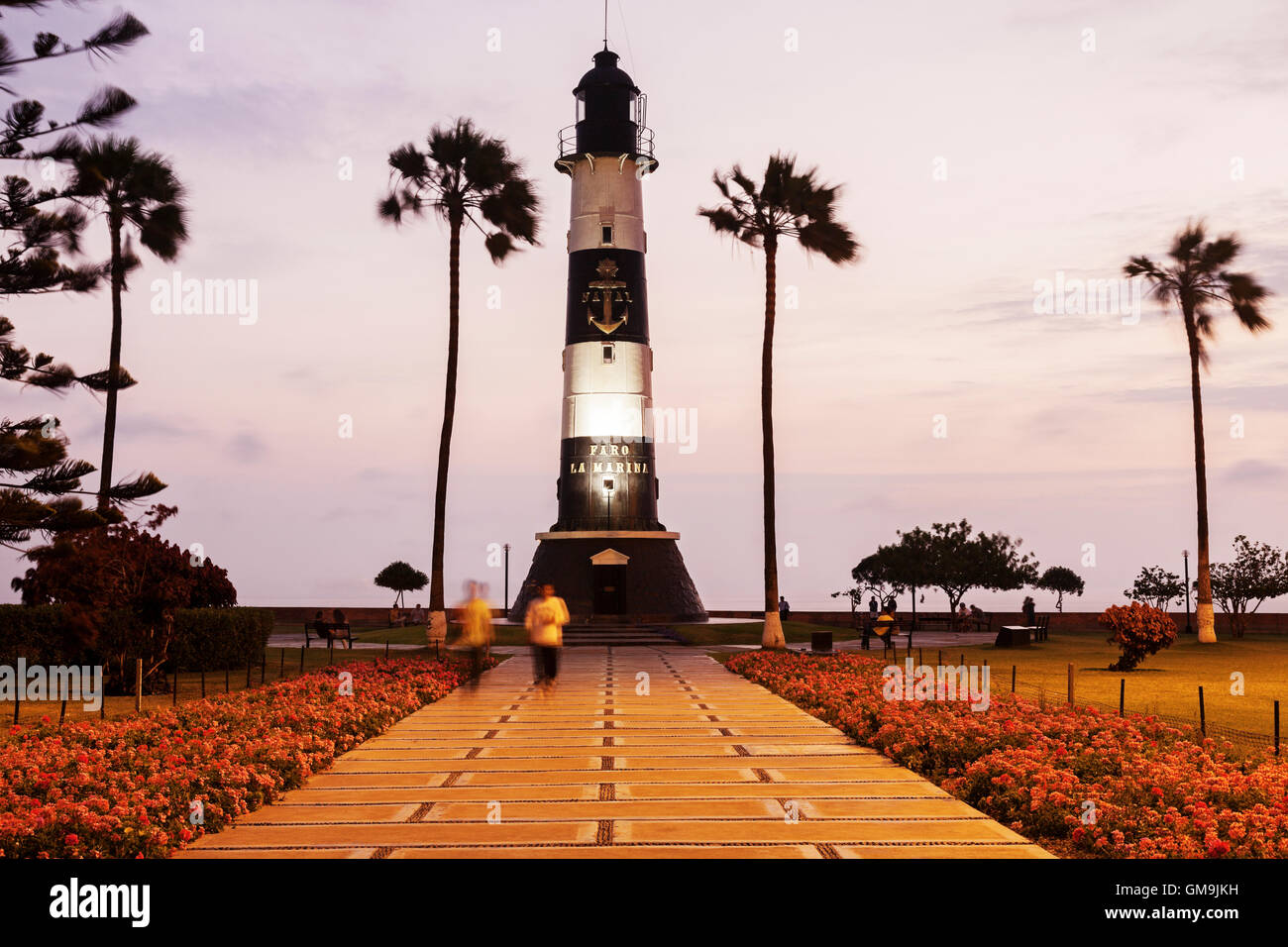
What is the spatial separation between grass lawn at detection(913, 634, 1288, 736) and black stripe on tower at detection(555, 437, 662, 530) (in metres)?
13.9

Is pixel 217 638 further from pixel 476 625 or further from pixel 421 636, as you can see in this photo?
pixel 421 636

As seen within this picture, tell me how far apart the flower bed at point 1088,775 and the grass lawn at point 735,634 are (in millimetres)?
20920

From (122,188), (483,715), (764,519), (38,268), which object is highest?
(122,188)

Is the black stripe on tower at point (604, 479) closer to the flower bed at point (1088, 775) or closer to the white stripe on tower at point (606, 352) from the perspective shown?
the white stripe on tower at point (606, 352)

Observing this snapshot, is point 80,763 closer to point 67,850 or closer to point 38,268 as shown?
point 67,850

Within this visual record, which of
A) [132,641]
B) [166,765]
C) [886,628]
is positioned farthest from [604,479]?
[166,765]

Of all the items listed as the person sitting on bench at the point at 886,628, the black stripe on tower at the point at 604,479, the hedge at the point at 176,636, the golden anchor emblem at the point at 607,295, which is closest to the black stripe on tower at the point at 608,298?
the golden anchor emblem at the point at 607,295

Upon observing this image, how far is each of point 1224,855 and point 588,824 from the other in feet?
13.5

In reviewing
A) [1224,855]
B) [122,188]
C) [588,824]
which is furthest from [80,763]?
[122,188]

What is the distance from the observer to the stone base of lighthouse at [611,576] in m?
42.0

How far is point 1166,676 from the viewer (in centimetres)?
2377

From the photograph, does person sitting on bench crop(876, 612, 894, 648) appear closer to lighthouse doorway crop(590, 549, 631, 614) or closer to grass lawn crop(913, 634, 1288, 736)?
grass lawn crop(913, 634, 1288, 736)

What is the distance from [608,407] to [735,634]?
33.4 ft

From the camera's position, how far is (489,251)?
34.6 m
